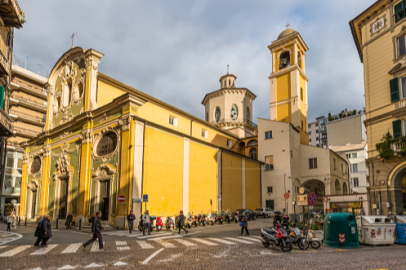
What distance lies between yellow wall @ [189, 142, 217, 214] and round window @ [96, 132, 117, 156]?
22.6 feet

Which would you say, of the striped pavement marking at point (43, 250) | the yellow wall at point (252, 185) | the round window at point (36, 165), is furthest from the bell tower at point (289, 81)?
the striped pavement marking at point (43, 250)

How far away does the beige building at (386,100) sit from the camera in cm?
2095

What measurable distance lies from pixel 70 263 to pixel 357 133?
64362 mm

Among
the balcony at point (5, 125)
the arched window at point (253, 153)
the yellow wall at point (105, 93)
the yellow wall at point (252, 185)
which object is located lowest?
the yellow wall at point (252, 185)

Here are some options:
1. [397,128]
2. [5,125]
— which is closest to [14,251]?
[5,125]

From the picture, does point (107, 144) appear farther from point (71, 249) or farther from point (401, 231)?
point (401, 231)

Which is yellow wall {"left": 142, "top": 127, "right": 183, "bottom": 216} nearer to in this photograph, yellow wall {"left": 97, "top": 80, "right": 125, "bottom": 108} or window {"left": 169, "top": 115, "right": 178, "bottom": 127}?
window {"left": 169, "top": 115, "right": 178, "bottom": 127}

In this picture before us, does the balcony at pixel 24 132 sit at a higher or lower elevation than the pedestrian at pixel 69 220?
higher

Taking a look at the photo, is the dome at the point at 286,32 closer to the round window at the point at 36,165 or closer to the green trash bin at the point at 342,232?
the round window at the point at 36,165

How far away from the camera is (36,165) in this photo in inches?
1476

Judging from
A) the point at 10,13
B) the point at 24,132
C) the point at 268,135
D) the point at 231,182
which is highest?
the point at 10,13

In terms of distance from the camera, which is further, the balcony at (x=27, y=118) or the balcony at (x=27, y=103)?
the balcony at (x=27, y=118)

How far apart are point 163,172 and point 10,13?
47.8 ft

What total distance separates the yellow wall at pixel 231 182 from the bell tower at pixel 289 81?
10.8m
